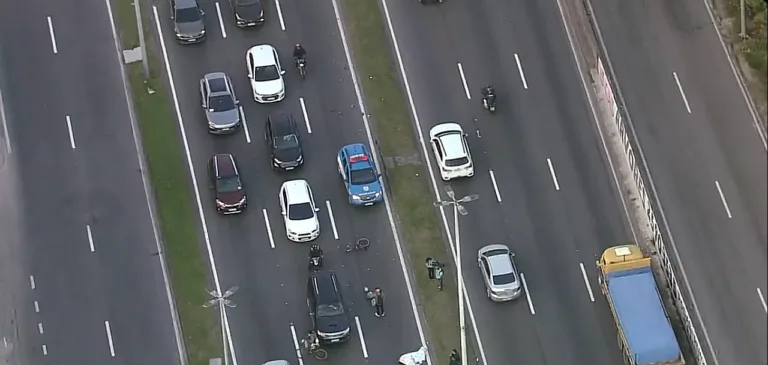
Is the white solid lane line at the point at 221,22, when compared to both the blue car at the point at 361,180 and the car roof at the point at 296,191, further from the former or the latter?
the blue car at the point at 361,180

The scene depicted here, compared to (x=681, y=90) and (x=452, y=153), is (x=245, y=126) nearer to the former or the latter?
(x=452, y=153)

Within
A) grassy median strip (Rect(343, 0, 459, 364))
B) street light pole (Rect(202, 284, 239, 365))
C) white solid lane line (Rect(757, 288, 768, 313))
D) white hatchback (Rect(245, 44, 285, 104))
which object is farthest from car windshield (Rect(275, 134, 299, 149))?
white solid lane line (Rect(757, 288, 768, 313))

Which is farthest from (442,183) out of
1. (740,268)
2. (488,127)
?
(740,268)

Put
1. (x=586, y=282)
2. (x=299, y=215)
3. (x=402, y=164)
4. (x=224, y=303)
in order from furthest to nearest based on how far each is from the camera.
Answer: (x=402, y=164) < (x=299, y=215) < (x=586, y=282) < (x=224, y=303)

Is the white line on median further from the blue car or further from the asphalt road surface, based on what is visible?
the blue car

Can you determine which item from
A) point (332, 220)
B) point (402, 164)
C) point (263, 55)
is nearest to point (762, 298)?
point (332, 220)

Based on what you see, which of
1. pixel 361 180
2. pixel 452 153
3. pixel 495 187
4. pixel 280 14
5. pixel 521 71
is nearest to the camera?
pixel 361 180
